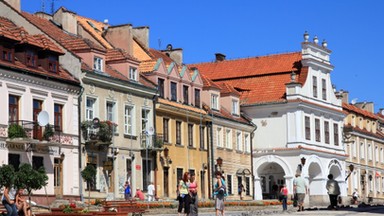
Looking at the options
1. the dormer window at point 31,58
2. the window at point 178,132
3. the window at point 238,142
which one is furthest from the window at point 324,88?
the dormer window at point 31,58

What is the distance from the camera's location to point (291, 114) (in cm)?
6981

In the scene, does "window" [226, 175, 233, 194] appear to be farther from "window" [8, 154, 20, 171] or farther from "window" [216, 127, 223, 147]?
"window" [8, 154, 20, 171]

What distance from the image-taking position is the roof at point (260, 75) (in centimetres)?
7112

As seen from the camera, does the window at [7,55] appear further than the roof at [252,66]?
No

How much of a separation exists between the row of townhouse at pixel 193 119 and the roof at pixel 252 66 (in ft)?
0.34

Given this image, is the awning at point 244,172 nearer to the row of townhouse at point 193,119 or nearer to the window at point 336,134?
the row of townhouse at point 193,119

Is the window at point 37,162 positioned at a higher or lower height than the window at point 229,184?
higher

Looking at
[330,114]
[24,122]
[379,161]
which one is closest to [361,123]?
[379,161]

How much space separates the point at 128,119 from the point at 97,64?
14.1 feet

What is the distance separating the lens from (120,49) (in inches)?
2140

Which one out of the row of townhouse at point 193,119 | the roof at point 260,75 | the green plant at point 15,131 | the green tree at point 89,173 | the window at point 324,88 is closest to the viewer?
the green plant at point 15,131

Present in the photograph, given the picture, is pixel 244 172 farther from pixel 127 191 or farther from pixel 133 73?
pixel 127 191

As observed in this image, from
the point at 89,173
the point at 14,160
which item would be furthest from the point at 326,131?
the point at 14,160

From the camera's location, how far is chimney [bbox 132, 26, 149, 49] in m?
59.9
